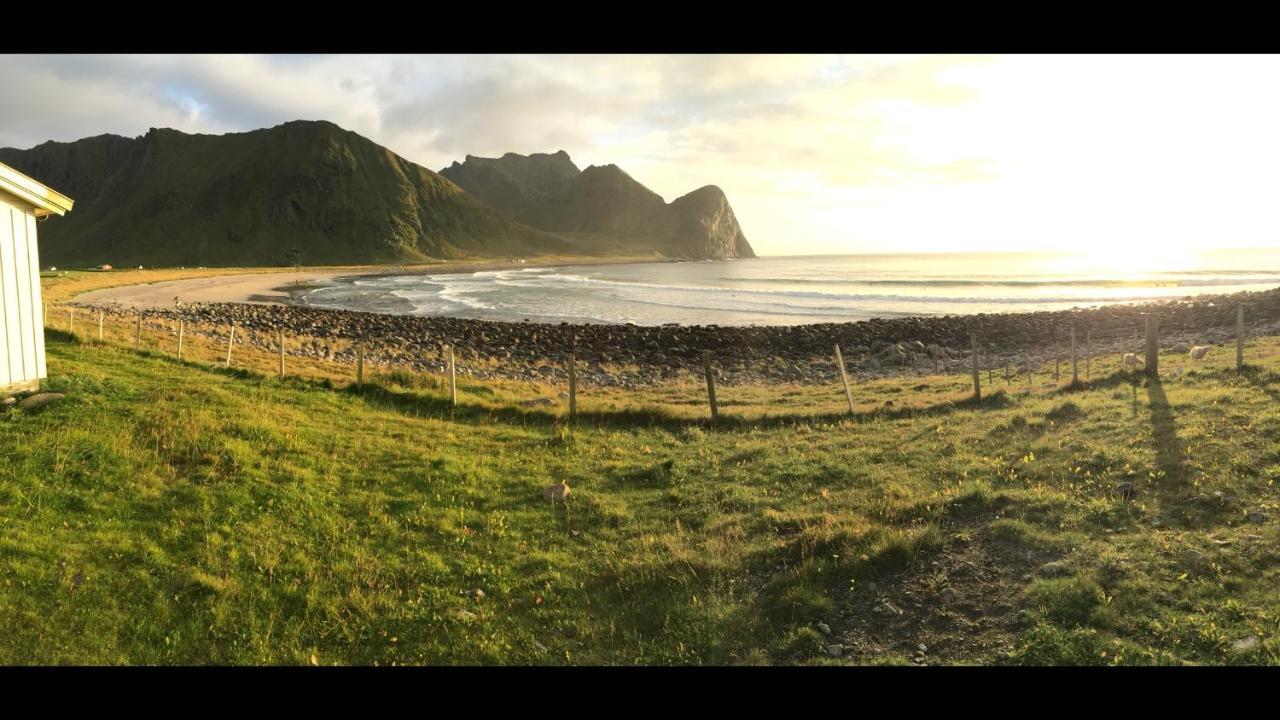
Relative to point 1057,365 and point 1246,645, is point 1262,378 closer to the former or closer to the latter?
point 1057,365

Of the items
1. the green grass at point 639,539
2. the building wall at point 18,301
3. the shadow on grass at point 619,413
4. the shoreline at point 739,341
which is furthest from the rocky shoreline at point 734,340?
the building wall at point 18,301

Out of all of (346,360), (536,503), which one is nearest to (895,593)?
(536,503)

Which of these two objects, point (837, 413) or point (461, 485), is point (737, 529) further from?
point (837, 413)

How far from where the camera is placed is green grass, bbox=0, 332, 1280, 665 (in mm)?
7227

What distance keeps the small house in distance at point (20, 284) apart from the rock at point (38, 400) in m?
0.56

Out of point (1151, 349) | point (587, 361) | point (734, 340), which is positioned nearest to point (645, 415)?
point (1151, 349)

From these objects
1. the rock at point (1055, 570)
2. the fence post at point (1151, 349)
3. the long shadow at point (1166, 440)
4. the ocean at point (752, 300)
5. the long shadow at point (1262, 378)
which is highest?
the ocean at point (752, 300)

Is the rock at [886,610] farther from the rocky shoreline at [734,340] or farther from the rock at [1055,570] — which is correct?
the rocky shoreline at [734,340]

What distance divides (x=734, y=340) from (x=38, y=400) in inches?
1426

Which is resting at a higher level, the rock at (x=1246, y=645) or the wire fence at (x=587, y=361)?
the wire fence at (x=587, y=361)

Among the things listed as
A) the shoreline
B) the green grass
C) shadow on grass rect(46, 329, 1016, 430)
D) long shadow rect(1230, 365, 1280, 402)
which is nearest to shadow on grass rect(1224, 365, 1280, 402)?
long shadow rect(1230, 365, 1280, 402)

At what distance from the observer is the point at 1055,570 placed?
8.08 m

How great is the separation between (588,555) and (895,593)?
14.3 feet

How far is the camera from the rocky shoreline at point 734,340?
119 feet
